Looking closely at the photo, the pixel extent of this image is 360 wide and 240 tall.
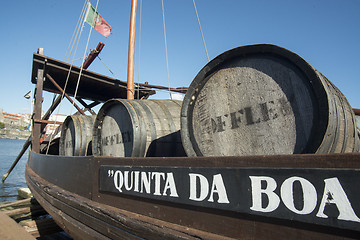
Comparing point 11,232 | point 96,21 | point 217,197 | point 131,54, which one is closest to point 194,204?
point 217,197

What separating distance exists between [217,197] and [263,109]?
0.84 meters

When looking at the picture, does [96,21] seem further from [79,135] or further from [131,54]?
[79,135]

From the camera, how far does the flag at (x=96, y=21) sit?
25.7 feet

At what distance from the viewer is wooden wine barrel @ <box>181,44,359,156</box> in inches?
61.4

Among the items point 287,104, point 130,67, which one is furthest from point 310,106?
point 130,67

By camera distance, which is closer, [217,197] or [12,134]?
[217,197]

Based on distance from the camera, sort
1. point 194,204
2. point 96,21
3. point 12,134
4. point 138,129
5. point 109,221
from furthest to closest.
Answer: point 12,134, point 96,21, point 138,129, point 109,221, point 194,204

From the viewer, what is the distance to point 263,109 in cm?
189

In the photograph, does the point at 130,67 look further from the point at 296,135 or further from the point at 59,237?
the point at 296,135

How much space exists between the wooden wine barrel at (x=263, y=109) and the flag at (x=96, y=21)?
21.7 ft

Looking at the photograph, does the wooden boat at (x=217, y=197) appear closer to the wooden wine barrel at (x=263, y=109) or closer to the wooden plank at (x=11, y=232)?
the wooden wine barrel at (x=263, y=109)

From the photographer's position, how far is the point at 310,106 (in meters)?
1.62

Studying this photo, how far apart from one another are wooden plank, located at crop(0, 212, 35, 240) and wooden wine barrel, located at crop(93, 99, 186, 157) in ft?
4.64

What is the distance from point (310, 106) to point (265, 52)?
54cm
